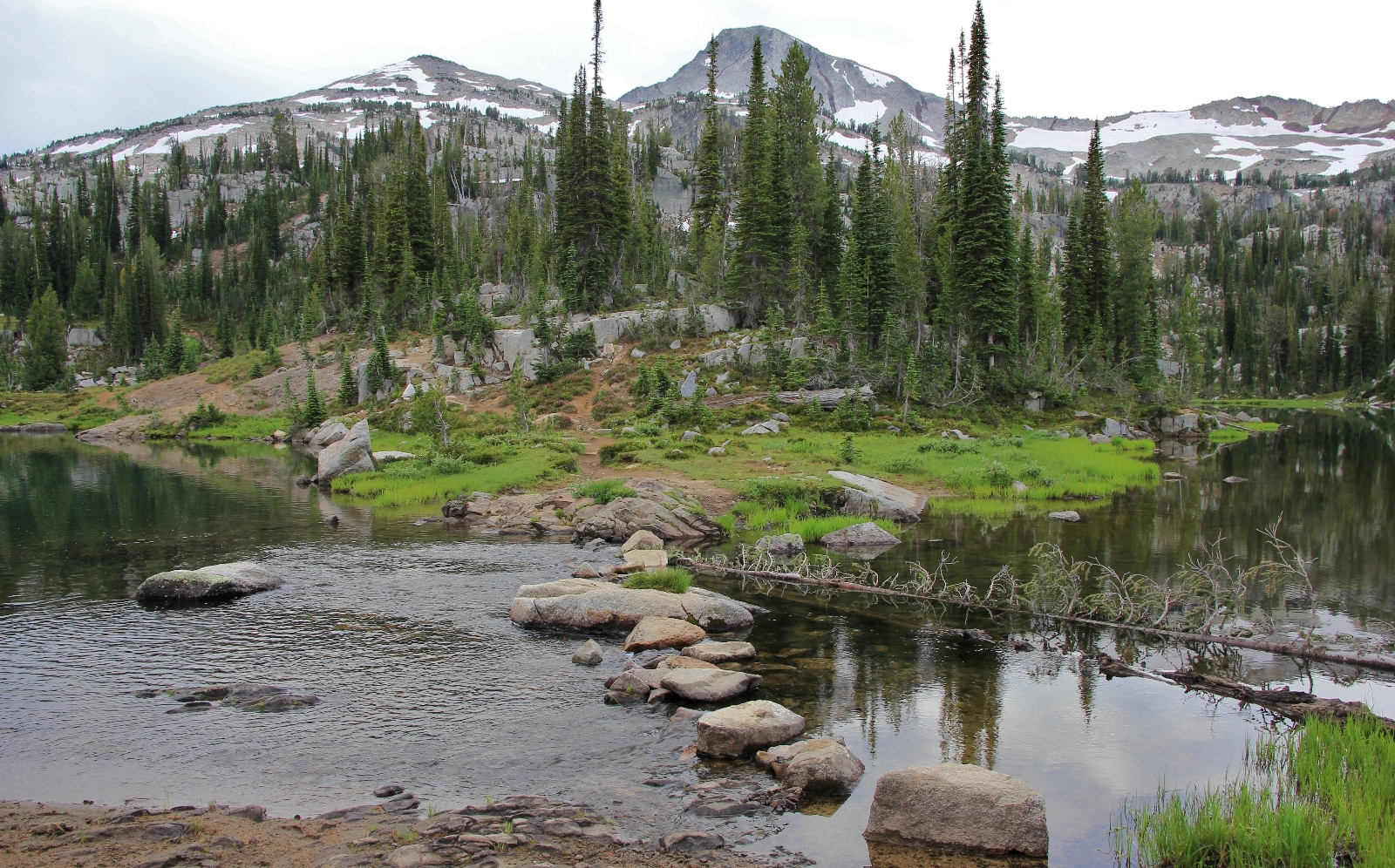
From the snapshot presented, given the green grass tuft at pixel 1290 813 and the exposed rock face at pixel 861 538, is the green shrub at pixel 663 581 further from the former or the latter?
the green grass tuft at pixel 1290 813

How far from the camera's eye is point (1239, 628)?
15555 millimetres

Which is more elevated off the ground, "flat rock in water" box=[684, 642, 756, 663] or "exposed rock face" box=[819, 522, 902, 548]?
"flat rock in water" box=[684, 642, 756, 663]

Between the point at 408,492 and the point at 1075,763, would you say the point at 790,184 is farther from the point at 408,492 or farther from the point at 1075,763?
the point at 1075,763

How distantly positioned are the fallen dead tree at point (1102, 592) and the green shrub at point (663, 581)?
237cm

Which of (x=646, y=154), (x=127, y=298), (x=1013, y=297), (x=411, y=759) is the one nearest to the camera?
(x=411, y=759)

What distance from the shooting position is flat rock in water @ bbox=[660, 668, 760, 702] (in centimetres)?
1280

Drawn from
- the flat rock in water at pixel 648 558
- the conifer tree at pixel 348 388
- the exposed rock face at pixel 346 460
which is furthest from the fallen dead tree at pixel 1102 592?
the conifer tree at pixel 348 388

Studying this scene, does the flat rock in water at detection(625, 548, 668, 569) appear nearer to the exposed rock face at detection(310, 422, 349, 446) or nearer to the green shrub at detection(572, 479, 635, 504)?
the green shrub at detection(572, 479, 635, 504)

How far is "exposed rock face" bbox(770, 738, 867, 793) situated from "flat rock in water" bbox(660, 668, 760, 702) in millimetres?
2501

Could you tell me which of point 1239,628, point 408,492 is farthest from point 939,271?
point 1239,628

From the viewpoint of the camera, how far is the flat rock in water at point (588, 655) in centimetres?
1474

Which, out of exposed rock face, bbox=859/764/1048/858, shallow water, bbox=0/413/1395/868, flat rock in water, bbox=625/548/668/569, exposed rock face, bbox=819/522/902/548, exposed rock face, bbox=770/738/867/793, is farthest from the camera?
exposed rock face, bbox=819/522/902/548

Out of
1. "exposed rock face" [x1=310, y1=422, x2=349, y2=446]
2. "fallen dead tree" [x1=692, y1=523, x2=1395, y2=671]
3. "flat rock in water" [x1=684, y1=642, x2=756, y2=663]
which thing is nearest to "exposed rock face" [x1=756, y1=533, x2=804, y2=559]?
"fallen dead tree" [x1=692, y1=523, x2=1395, y2=671]

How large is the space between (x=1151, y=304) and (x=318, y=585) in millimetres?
78352
